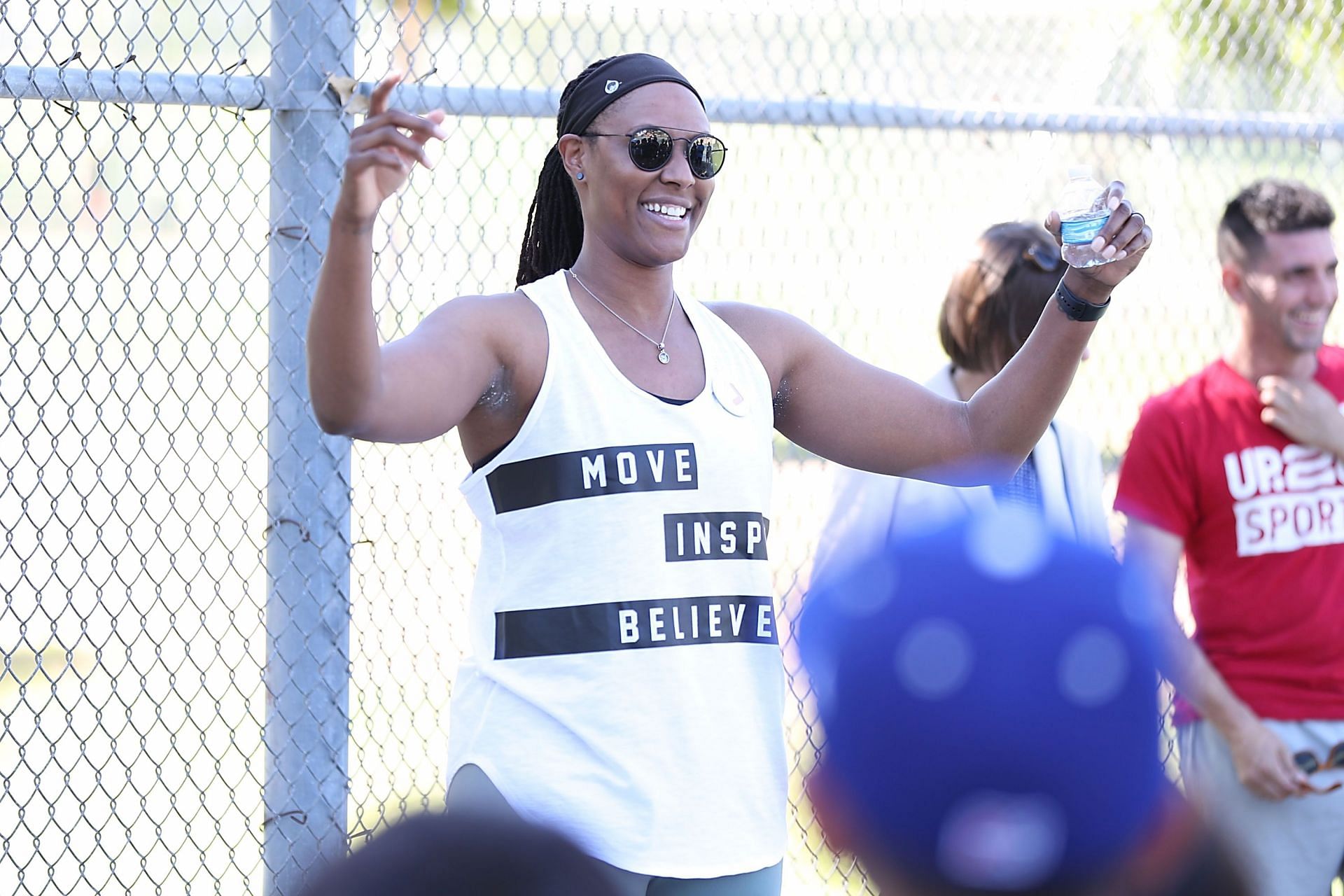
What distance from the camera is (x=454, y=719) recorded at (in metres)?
2.20

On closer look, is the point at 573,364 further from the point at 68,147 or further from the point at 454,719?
the point at 68,147

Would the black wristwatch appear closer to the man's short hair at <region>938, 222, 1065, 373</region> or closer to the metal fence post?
the man's short hair at <region>938, 222, 1065, 373</region>

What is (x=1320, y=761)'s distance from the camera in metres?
3.30

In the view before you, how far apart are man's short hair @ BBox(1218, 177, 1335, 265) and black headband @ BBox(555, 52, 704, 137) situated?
177 centimetres

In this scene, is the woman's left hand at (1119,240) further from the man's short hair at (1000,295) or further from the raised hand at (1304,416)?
the raised hand at (1304,416)

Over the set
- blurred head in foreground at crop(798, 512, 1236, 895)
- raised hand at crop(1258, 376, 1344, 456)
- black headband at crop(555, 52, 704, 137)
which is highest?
black headband at crop(555, 52, 704, 137)

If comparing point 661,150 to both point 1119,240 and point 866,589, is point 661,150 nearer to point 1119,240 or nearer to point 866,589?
point 1119,240

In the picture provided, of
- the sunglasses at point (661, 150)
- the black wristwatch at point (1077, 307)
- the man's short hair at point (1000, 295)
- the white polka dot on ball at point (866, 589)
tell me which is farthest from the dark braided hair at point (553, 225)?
the white polka dot on ball at point (866, 589)

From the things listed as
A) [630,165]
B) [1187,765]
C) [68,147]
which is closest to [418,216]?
[630,165]

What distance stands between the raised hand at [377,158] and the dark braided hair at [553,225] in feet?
2.35

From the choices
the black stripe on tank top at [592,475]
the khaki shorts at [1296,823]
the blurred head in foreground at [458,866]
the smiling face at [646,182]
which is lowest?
the khaki shorts at [1296,823]

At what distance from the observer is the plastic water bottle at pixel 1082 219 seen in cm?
223

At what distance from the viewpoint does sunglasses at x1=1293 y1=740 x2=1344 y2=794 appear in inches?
130

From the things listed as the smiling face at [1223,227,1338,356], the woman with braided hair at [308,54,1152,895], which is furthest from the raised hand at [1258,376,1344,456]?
the woman with braided hair at [308,54,1152,895]
